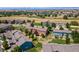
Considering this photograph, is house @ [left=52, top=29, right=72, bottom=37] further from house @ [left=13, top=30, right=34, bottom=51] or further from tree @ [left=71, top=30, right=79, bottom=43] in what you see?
house @ [left=13, top=30, right=34, bottom=51]

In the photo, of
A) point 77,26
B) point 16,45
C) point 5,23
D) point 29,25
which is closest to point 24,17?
point 29,25

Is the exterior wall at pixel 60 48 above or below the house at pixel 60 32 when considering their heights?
below

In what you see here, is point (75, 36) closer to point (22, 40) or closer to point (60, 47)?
point (60, 47)

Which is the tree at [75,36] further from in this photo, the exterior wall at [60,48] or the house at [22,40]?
the house at [22,40]

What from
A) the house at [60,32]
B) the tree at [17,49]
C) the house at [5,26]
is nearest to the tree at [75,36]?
the house at [60,32]

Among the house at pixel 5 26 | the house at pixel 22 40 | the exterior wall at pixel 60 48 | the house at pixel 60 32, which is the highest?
the house at pixel 5 26

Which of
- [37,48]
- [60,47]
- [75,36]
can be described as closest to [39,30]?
[37,48]
